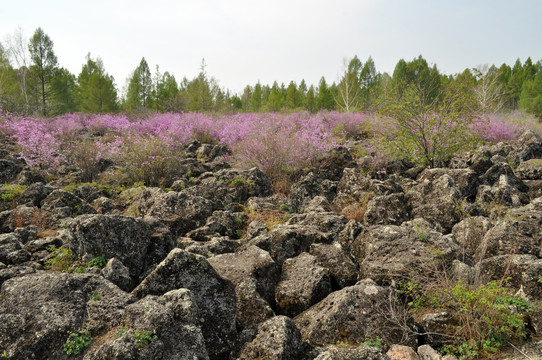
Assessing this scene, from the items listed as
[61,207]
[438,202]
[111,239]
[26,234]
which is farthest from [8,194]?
[438,202]

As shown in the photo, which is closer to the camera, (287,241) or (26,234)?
(287,241)

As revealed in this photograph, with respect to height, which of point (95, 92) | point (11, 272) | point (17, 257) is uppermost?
point (95, 92)

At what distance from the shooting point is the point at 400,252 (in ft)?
13.9

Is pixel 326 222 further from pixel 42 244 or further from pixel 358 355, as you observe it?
pixel 42 244

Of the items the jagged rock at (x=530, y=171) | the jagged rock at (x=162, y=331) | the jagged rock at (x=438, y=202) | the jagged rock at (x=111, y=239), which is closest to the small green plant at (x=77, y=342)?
the jagged rock at (x=162, y=331)

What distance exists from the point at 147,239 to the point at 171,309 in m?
1.95

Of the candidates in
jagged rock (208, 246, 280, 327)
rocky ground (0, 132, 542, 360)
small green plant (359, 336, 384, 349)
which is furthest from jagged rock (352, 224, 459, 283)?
jagged rock (208, 246, 280, 327)

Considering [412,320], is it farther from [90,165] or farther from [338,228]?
[90,165]

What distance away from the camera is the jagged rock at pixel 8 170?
29.3 feet

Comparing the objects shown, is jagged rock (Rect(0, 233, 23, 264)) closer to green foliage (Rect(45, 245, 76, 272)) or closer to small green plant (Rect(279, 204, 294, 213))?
green foliage (Rect(45, 245, 76, 272))

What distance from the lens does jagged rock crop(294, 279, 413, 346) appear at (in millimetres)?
3072

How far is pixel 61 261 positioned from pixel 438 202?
232 inches

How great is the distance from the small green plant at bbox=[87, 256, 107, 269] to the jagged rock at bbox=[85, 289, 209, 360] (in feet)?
4.69

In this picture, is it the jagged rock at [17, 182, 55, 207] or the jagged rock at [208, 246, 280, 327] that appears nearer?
the jagged rock at [208, 246, 280, 327]
